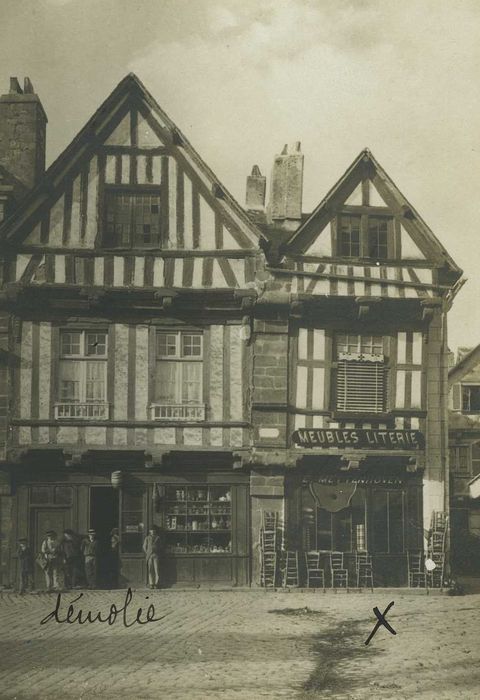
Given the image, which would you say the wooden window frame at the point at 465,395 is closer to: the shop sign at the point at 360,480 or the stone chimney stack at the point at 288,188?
the shop sign at the point at 360,480

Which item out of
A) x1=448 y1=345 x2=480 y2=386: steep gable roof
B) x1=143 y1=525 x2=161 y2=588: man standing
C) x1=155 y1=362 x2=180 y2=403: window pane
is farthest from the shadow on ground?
x1=448 y1=345 x2=480 y2=386: steep gable roof

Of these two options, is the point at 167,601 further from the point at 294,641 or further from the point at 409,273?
the point at 409,273

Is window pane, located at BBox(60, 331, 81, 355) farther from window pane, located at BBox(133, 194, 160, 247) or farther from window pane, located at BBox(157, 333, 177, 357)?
window pane, located at BBox(133, 194, 160, 247)

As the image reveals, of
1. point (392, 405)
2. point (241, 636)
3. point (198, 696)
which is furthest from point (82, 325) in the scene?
point (198, 696)

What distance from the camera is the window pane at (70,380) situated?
49.5 ft

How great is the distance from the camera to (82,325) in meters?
15.4

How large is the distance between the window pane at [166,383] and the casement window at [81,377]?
933mm

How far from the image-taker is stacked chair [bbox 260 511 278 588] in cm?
1518

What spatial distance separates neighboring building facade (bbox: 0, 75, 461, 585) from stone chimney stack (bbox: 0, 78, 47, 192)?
1047 millimetres

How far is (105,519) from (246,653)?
254 inches

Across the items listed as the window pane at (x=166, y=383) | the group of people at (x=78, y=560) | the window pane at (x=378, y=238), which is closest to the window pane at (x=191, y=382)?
the window pane at (x=166, y=383)

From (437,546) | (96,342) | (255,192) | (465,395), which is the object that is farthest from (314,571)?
(465,395)

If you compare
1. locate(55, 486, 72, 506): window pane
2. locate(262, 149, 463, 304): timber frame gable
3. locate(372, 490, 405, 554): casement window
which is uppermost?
locate(262, 149, 463, 304): timber frame gable

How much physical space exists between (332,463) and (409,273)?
380 centimetres
